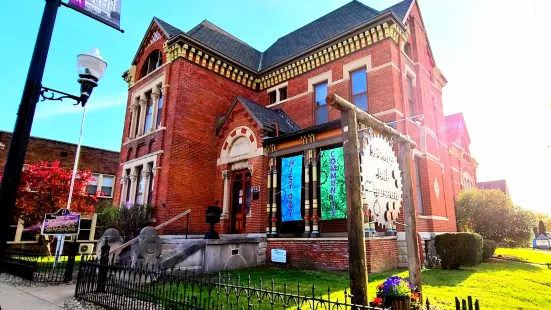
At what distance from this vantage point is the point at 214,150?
57.2ft

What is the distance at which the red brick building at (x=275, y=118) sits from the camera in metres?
13.3

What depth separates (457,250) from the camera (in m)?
11.4

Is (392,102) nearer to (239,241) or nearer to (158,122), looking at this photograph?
(239,241)

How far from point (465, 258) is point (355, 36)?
34.1 feet

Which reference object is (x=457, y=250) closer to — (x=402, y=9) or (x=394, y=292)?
(x=394, y=292)

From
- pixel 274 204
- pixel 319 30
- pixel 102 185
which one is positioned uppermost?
pixel 319 30

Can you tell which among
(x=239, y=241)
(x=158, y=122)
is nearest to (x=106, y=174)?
(x=158, y=122)

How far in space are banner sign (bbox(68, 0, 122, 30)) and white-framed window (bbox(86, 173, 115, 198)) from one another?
25.2 m

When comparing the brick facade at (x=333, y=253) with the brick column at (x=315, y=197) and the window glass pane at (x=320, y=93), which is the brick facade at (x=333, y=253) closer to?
the brick column at (x=315, y=197)

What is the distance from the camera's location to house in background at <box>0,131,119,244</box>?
23250 mm

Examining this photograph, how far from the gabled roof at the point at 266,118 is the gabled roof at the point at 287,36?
3696mm

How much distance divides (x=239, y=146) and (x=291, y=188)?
156 inches

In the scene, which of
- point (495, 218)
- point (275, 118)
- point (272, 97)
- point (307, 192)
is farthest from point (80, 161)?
point (495, 218)

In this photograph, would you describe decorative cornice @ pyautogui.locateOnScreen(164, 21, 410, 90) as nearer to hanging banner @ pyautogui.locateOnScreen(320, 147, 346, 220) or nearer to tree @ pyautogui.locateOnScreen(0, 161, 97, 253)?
hanging banner @ pyautogui.locateOnScreen(320, 147, 346, 220)
